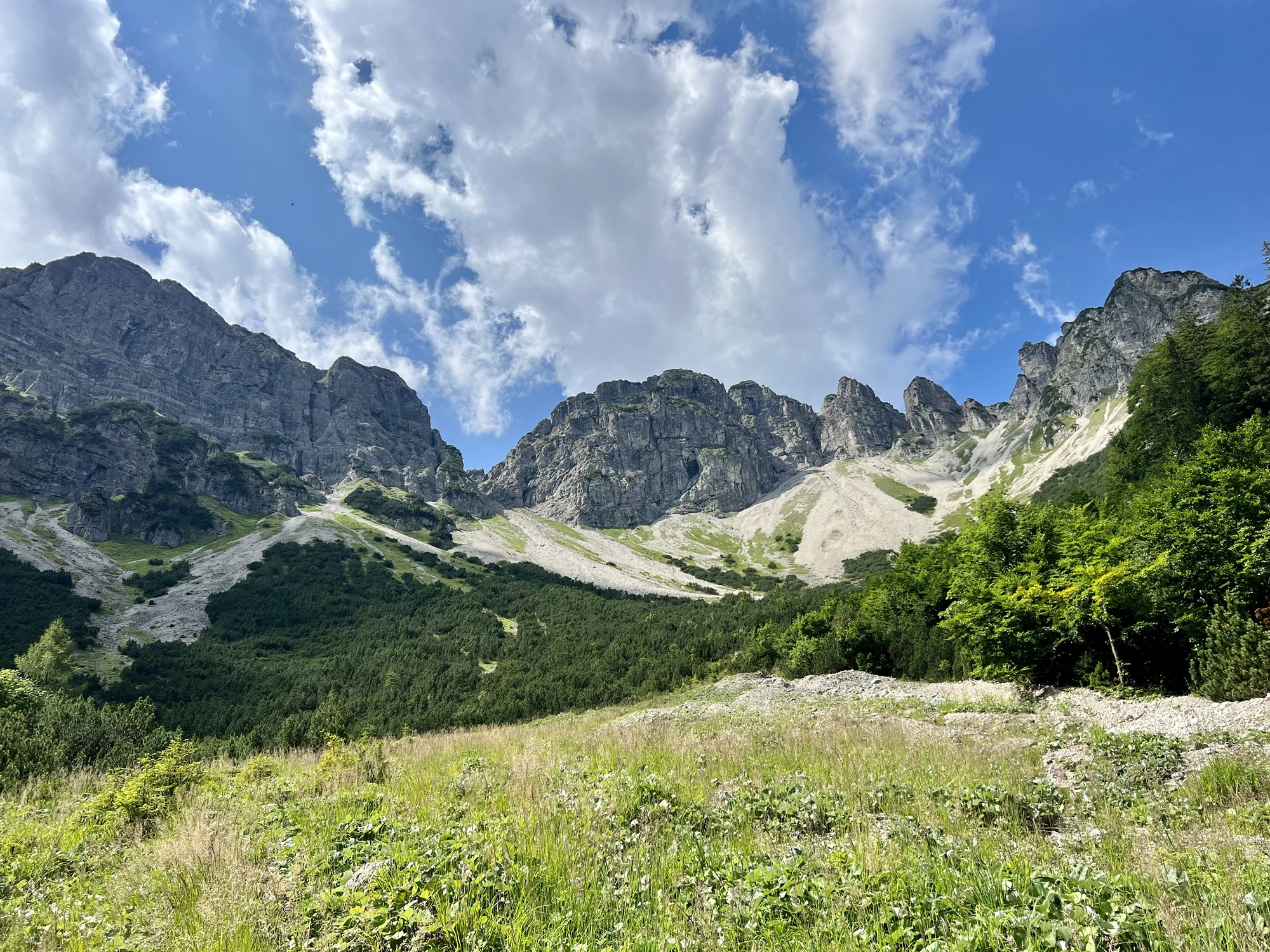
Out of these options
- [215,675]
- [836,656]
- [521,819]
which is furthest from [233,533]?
[521,819]

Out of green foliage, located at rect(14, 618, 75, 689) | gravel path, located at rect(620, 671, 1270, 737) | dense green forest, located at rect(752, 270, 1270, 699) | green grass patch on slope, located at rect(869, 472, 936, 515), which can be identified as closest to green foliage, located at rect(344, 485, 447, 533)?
green foliage, located at rect(14, 618, 75, 689)

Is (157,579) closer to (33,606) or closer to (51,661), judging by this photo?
(33,606)

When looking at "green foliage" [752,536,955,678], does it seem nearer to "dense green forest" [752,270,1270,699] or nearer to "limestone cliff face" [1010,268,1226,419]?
"dense green forest" [752,270,1270,699]

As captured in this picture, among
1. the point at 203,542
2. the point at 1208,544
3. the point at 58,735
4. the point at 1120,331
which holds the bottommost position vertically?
the point at 58,735

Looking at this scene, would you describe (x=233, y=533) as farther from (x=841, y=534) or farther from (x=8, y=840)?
(x=841, y=534)

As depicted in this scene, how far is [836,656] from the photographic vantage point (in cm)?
3438

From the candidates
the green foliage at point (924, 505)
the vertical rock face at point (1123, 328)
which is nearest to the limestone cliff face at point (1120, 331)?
the vertical rock face at point (1123, 328)

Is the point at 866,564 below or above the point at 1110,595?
above

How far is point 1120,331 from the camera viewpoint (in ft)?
583

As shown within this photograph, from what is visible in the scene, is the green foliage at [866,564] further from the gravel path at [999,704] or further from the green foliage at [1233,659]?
the green foliage at [1233,659]

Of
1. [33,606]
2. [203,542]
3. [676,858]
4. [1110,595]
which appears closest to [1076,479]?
[1110,595]

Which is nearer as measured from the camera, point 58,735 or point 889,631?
point 58,735

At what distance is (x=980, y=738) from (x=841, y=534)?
165649 millimetres

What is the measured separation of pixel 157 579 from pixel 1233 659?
12927 centimetres
